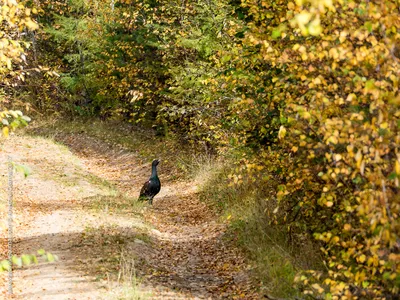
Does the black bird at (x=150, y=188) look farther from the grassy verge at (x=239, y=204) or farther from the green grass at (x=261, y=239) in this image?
the green grass at (x=261, y=239)

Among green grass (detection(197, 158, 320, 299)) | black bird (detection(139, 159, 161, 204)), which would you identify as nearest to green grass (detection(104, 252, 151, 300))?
green grass (detection(197, 158, 320, 299))

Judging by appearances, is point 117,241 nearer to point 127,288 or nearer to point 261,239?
point 261,239

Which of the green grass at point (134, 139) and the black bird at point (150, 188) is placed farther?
the green grass at point (134, 139)

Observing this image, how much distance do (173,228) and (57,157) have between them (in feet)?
34.1

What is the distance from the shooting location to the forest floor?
370 inches

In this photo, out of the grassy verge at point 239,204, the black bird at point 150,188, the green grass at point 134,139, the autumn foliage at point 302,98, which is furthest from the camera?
the green grass at point 134,139

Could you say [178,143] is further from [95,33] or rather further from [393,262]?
[393,262]

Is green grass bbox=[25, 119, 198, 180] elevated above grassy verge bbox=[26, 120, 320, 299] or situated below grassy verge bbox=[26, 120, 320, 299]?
below

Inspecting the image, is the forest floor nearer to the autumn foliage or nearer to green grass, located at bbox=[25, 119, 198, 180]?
green grass, located at bbox=[25, 119, 198, 180]

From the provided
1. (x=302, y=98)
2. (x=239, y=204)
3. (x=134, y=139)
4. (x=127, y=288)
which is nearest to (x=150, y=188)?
(x=239, y=204)

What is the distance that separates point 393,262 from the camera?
4.85 meters

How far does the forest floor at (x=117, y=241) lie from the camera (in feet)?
30.9

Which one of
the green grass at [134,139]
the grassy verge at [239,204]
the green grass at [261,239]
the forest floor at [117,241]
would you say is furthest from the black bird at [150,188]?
the green grass at [134,139]

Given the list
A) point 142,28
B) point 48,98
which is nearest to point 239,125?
point 142,28
